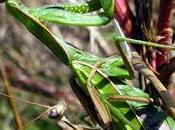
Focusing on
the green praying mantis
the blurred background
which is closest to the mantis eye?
the green praying mantis

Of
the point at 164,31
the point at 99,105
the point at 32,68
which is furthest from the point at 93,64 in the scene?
the point at 32,68

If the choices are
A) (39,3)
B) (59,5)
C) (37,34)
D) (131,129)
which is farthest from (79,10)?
(39,3)

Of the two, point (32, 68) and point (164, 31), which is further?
point (32, 68)

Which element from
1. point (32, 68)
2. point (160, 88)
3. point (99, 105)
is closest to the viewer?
point (160, 88)

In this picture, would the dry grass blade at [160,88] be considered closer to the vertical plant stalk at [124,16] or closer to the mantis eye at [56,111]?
the vertical plant stalk at [124,16]

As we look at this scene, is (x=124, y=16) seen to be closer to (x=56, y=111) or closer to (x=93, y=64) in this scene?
(x=93, y=64)
